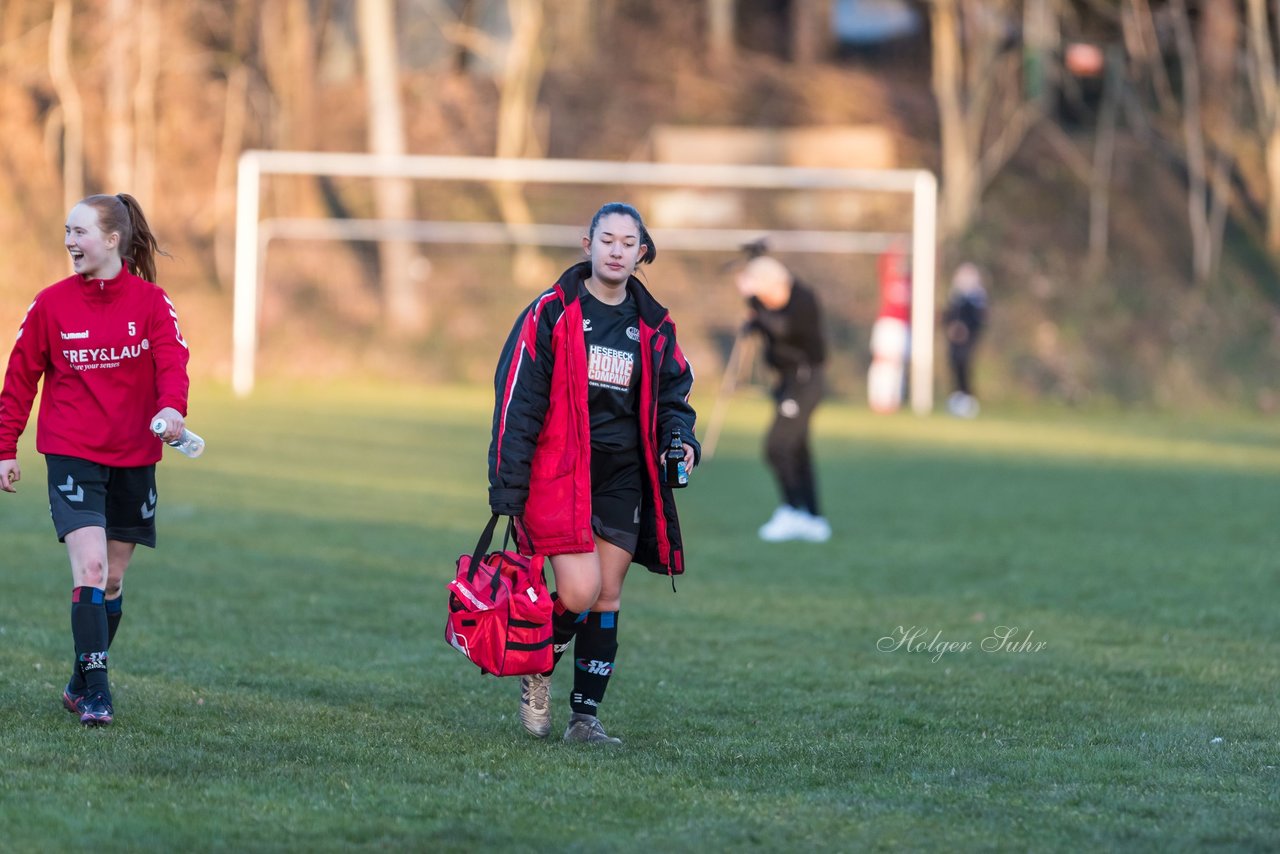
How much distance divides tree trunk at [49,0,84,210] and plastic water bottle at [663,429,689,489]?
23.3m

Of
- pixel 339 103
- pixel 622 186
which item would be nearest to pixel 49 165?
pixel 339 103

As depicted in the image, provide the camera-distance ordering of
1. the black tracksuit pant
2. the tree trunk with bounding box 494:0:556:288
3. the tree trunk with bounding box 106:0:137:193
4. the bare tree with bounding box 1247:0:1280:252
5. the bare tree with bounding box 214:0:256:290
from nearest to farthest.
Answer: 1. the black tracksuit pant
2. the tree trunk with bounding box 494:0:556:288
3. the tree trunk with bounding box 106:0:137:193
4. the bare tree with bounding box 1247:0:1280:252
5. the bare tree with bounding box 214:0:256:290

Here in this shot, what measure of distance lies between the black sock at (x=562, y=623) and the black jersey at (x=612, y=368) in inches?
22.5

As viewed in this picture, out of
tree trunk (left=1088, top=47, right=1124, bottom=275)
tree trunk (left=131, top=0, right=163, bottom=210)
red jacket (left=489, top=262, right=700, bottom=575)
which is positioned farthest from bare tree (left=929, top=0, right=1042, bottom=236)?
red jacket (left=489, top=262, right=700, bottom=575)

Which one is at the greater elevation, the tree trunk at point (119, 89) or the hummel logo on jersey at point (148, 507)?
the tree trunk at point (119, 89)

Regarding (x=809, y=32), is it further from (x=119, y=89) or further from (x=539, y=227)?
(x=119, y=89)

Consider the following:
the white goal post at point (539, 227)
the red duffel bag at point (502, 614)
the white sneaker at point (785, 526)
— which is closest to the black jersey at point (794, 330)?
the white sneaker at point (785, 526)

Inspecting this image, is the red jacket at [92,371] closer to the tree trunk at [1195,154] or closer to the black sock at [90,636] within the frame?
the black sock at [90,636]

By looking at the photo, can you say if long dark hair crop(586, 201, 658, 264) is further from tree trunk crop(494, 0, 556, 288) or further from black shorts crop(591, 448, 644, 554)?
tree trunk crop(494, 0, 556, 288)

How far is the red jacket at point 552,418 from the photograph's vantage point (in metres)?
5.53

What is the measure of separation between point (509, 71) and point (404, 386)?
609cm

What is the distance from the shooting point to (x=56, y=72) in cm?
2706

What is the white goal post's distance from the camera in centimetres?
2386

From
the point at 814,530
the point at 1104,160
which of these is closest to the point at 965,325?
the point at 1104,160
